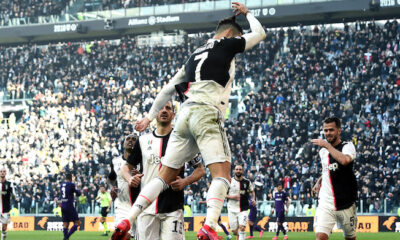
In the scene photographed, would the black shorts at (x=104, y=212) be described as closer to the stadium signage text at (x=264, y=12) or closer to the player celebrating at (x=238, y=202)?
the player celebrating at (x=238, y=202)

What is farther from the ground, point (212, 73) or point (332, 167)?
point (212, 73)

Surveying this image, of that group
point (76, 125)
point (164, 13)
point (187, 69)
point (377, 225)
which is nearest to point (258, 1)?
point (164, 13)

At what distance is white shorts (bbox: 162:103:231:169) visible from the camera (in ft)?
24.6

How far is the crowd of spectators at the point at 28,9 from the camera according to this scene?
189 feet

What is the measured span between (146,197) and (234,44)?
1.97 metres

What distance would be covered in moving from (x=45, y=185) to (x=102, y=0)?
2063cm

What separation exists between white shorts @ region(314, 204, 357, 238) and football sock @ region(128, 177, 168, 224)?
177 inches

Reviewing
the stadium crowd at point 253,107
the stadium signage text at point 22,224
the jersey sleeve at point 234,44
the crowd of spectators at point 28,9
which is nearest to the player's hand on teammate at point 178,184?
the jersey sleeve at point 234,44

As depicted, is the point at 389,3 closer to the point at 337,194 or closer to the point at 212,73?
the point at 337,194

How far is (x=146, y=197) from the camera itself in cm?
765

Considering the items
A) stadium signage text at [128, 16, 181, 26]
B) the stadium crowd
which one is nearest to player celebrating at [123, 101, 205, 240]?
the stadium crowd

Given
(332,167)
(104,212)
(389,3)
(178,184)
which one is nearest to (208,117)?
(178,184)

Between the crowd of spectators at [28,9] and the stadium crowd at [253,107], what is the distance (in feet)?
13.5

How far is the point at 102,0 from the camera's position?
183ft
